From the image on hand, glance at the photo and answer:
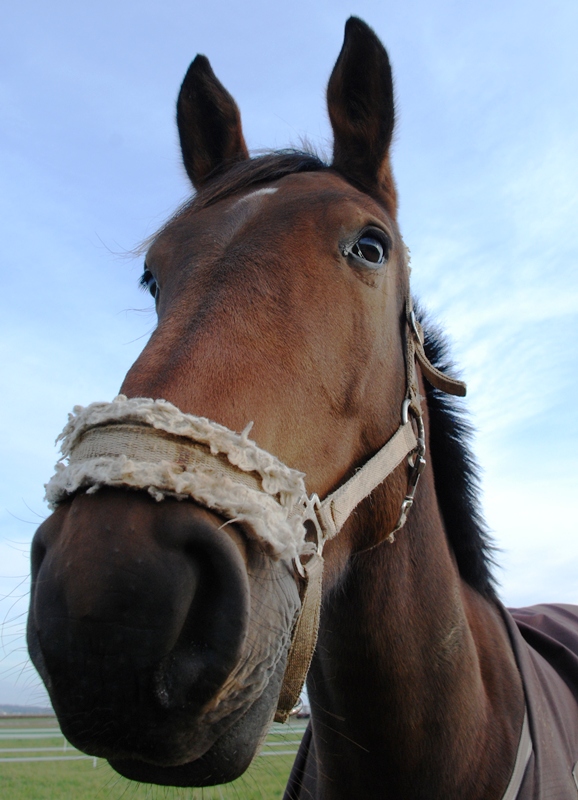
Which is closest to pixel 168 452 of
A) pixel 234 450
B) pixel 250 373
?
pixel 234 450

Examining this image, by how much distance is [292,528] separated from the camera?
4.76ft

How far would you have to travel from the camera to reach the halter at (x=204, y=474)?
126 centimetres

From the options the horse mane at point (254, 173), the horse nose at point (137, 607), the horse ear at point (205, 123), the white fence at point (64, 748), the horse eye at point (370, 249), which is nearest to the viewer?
the horse nose at point (137, 607)

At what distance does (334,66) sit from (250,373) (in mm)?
2014

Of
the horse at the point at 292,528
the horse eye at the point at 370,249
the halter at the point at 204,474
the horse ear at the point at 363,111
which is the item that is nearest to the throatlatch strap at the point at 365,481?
the horse at the point at 292,528

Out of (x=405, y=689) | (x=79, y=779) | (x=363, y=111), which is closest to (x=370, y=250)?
(x=363, y=111)

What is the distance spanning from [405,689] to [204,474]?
152 cm

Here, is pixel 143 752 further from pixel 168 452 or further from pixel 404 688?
pixel 404 688

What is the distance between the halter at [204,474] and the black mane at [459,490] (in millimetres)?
1517

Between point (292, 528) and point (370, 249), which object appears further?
point (370, 249)

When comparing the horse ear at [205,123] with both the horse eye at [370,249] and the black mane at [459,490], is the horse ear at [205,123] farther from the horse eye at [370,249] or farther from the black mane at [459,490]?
the black mane at [459,490]

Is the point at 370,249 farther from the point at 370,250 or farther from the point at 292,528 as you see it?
the point at 292,528

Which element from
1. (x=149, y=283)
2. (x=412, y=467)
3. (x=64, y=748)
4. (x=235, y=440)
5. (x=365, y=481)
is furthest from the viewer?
(x=64, y=748)

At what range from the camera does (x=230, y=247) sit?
6.58 ft
